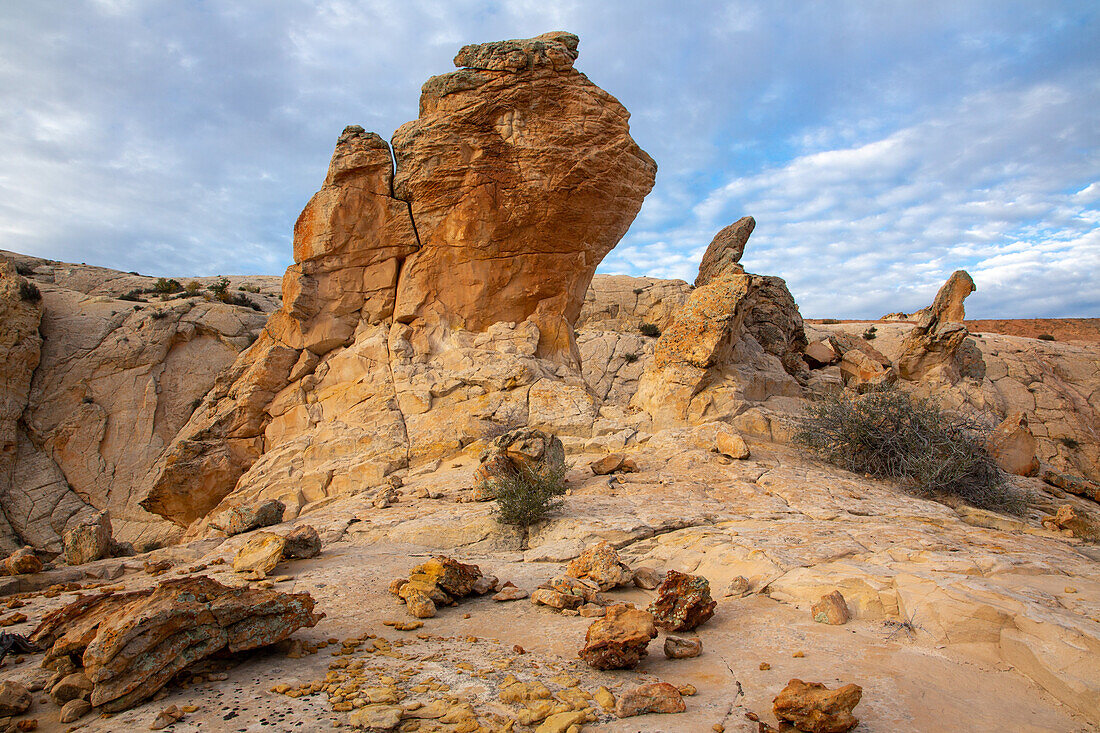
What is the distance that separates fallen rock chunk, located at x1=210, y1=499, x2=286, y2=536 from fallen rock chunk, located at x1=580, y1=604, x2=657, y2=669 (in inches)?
239

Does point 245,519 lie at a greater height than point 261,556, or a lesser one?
lesser

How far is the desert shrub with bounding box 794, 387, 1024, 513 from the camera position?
27.4 ft

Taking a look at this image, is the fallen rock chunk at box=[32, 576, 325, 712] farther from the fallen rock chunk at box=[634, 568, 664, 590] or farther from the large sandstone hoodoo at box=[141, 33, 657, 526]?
the large sandstone hoodoo at box=[141, 33, 657, 526]

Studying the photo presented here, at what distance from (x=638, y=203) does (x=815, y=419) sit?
218 inches

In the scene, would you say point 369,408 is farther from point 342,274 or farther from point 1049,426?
point 1049,426

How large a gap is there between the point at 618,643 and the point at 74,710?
9.57ft

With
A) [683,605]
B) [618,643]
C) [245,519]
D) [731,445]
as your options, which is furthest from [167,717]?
[731,445]

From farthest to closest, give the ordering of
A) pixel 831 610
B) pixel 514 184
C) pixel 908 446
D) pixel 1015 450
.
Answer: pixel 514 184 → pixel 1015 450 → pixel 908 446 → pixel 831 610

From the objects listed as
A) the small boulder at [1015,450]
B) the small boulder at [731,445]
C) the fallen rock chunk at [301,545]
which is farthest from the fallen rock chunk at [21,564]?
the small boulder at [1015,450]

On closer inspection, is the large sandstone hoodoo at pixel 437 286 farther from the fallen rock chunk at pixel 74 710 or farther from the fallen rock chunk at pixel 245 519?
the fallen rock chunk at pixel 74 710

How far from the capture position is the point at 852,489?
782 centimetres

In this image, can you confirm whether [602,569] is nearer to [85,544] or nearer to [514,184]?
[85,544]

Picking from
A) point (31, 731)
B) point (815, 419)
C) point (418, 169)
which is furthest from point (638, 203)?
point (31, 731)

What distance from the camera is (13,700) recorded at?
2.90 m
